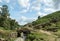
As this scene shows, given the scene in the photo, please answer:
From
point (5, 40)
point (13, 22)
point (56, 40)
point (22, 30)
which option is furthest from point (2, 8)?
point (56, 40)

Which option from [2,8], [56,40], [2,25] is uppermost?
[2,8]

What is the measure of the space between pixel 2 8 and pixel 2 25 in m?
13.0

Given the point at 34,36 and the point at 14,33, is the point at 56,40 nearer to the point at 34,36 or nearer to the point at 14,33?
the point at 34,36

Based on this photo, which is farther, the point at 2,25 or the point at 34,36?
the point at 2,25

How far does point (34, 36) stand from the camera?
170 ft

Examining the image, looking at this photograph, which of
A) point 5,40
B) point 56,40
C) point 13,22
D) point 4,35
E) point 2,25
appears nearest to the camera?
point 56,40

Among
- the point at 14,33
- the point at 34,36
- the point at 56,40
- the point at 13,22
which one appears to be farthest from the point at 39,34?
the point at 13,22

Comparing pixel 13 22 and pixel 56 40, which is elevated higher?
pixel 13 22

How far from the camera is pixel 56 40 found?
49219mm

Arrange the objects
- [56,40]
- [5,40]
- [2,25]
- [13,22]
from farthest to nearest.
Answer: [13,22] → [2,25] → [5,40] → [56,40]

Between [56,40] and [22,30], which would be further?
[22,30]

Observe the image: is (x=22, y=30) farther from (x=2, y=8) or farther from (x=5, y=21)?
(x=2, y=8)

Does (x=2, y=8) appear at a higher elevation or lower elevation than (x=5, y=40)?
higher

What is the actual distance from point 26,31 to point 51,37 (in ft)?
40.0
